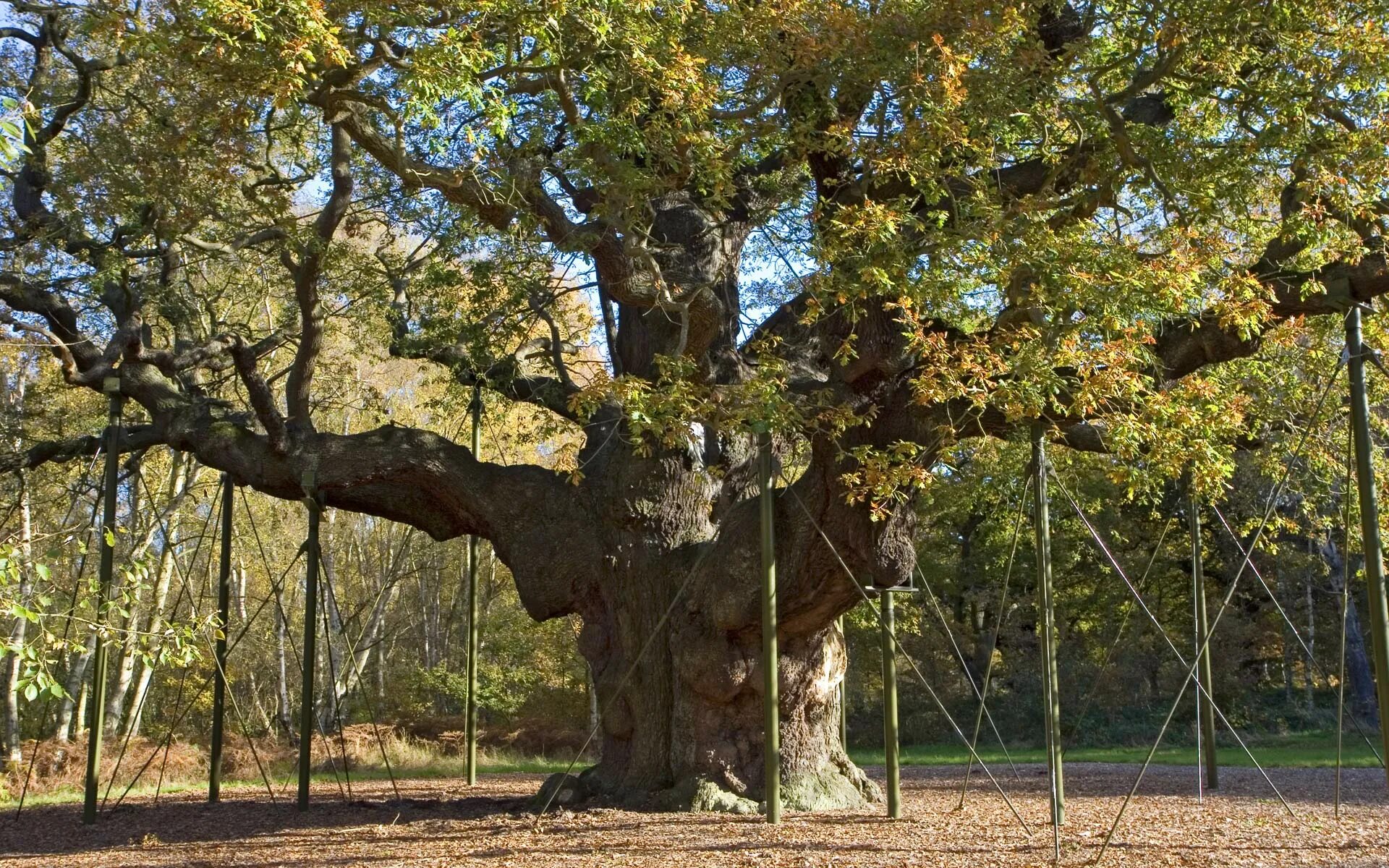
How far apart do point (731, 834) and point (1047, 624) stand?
92.3 inches

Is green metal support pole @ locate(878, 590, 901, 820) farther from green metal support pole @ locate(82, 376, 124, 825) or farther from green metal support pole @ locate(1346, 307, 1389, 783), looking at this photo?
green metal support pole @ locate(82, 376, 124, 825)

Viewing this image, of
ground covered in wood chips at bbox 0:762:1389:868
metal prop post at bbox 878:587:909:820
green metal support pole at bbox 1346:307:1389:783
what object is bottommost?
ground covered in wood chips at bbox 0:762:1389:868

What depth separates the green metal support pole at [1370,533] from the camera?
548cm

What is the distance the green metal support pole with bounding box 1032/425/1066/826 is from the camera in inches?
263

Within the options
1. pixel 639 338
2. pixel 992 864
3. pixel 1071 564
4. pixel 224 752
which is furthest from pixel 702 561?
pixel 1071 564

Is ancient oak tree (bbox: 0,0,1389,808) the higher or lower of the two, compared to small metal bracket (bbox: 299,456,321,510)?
higher

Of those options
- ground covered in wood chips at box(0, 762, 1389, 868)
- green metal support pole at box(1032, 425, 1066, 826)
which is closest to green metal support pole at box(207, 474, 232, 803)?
ground covered in wood chips at box(0, 762, 1389, 868)

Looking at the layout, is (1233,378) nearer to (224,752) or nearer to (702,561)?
(702,561)

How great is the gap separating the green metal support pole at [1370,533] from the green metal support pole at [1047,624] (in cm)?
166

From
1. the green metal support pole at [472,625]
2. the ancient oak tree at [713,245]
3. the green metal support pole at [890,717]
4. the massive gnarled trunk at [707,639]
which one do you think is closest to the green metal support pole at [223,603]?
the ancient oak tree at [713,245]

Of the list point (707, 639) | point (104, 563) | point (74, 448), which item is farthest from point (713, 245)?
point (74, 448)

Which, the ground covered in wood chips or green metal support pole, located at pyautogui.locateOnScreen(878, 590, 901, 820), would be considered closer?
the ground covered in wood chips

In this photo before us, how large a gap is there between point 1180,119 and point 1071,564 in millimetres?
13791

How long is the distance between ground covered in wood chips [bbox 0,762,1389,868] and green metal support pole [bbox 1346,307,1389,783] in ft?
4.05
